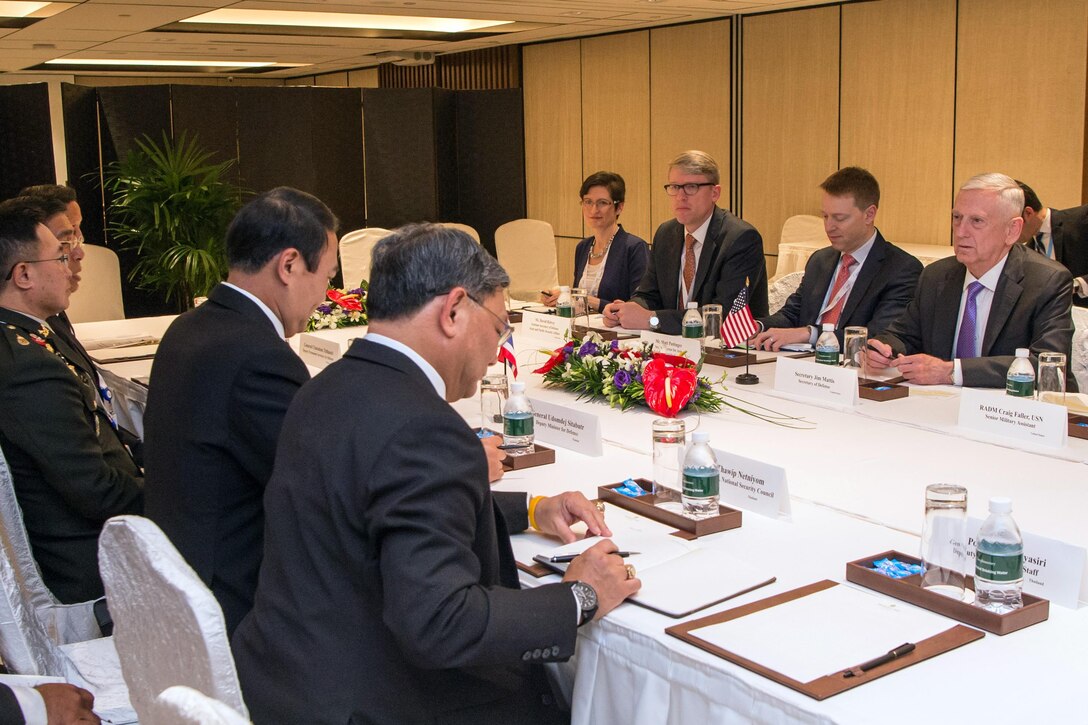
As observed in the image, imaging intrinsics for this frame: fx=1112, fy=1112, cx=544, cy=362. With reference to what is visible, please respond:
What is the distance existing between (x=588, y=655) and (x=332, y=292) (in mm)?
4085

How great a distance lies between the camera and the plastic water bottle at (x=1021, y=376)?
3.29m

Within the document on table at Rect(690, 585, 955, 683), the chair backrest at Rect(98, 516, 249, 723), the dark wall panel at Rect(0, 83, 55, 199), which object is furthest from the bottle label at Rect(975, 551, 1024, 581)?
the dark wall panel at Rect(0, 83, 55, 199)

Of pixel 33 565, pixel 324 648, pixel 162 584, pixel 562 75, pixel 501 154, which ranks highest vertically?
pixel 562 75

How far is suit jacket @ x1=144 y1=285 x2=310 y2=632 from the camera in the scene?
230cm

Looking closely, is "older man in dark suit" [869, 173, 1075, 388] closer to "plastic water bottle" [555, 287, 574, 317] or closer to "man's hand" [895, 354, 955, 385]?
"man's hand" [895, 354, 955, 385]

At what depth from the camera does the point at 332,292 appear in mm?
5762

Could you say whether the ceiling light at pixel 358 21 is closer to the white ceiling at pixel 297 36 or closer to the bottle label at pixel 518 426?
the white ceiling at pixel 297 36

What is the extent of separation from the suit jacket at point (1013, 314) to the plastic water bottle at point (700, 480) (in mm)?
1750

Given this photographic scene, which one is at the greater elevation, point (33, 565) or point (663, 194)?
point (663, 194)

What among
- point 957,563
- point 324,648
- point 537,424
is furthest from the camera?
point 537,424

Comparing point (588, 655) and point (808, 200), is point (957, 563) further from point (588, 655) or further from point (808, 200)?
point (808, 200)

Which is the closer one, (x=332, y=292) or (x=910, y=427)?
(x=910, y=427)

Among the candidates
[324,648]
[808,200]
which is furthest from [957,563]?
[808,200]

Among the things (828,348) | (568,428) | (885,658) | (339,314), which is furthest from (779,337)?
(885,658)
